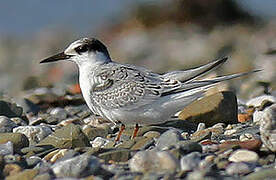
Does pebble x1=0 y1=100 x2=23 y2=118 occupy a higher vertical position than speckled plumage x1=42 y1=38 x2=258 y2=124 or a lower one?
lower

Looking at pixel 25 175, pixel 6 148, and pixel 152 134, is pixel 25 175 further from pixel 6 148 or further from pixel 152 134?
pixel 152 134

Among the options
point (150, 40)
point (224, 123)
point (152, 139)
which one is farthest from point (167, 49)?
point (152, 139)

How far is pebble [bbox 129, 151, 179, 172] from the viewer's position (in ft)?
→ 14.0

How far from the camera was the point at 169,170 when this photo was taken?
13.9ft

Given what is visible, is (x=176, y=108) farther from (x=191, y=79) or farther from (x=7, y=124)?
(x=7, y=124)

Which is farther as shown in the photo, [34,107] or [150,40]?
[150,40]

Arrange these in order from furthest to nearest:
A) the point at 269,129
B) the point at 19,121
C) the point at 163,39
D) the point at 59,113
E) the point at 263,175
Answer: the point at 163,39 → the point at 59,113 → the point at 19,121 → the point at 269,129 → the point at 263,175

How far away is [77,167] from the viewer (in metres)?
A: 4.31

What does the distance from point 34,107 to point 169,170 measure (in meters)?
4.42

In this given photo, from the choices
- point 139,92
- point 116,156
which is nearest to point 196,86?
point 139,92

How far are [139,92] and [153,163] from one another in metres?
1.71

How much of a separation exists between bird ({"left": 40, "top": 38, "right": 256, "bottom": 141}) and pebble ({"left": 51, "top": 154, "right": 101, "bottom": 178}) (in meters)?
1.51

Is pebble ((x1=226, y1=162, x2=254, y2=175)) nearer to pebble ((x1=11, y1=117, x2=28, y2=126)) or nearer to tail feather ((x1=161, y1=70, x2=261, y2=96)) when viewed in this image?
tail feather ((x1=161, y1=70, x2=261, y2=96))

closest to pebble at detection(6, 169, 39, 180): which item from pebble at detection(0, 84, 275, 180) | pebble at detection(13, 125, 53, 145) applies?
pebble at detection(0, 84, 275, 180)
